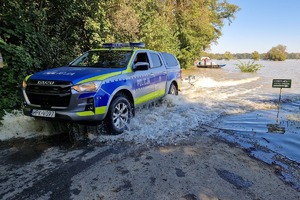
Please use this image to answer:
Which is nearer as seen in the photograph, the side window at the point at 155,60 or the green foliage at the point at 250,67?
the side window at the point at 155,60

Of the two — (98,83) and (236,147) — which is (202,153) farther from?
(98,83)

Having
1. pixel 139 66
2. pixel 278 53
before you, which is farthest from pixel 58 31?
pixel 278 53

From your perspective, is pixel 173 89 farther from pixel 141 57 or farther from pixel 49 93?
pixel 49 93

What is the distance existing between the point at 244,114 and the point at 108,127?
14.9 ft

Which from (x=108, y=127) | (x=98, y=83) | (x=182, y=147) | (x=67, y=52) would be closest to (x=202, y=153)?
(x=182, y=147)

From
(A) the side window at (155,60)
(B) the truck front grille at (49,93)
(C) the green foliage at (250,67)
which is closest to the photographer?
(B) the truck front grille at (49,93)

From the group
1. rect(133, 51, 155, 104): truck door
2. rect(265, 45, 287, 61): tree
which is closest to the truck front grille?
rect(133, 51, 155, 104): truck door

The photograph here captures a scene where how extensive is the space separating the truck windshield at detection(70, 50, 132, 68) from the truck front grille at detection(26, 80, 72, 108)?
4.92ft

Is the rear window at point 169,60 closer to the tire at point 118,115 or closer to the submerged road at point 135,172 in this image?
the tire at point 118,115

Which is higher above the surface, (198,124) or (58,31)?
(58,31)

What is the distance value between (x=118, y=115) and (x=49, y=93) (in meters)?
1.53

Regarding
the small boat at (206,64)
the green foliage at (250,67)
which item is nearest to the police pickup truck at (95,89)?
the green foliage at (250,67)

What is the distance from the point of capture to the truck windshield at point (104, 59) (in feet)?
19.7

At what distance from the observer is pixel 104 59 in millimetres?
6309
